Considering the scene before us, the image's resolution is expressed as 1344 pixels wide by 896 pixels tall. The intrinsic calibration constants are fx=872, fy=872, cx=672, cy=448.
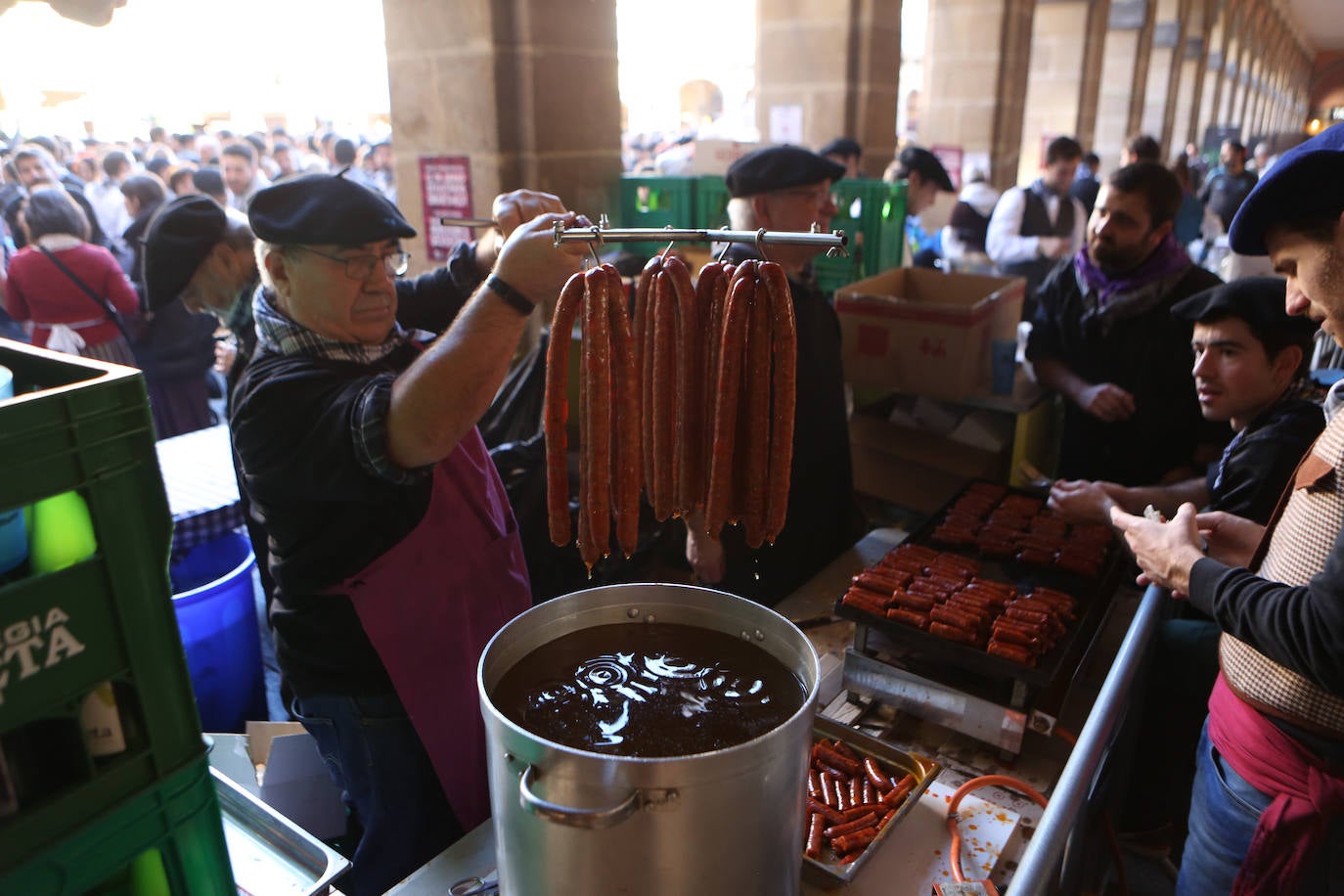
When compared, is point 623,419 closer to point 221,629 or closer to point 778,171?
point 778,171

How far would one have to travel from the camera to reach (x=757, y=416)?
179cm

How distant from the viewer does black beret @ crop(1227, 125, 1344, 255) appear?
165 centimetres

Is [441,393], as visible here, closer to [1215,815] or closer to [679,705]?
[679,705]

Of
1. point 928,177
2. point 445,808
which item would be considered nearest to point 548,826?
point 445,808

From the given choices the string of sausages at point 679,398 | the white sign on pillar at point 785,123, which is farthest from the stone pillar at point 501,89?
the string of sausages at point 679,398

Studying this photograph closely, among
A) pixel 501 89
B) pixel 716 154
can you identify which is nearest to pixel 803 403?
pixel 501 89

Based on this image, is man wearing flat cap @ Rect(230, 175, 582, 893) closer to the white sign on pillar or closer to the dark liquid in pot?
the dark liquid in pot

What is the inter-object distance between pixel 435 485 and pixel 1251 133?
49.3 meters

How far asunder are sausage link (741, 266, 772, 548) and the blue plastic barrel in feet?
8.11

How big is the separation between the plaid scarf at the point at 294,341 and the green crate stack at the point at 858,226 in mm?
4090

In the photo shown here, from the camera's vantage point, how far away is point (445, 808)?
2402 mm

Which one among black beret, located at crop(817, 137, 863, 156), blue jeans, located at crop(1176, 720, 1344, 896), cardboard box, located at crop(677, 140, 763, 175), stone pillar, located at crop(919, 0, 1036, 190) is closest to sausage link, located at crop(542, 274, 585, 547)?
blue jeans, located at crop(1176, 720, 1344, 896)

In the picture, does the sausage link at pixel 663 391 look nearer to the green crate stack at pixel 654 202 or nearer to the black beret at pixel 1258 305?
the black beret at pixel 1258 305

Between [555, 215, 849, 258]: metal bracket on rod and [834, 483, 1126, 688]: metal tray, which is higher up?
[555, 215, 849, 258]: metal bracket on rod
